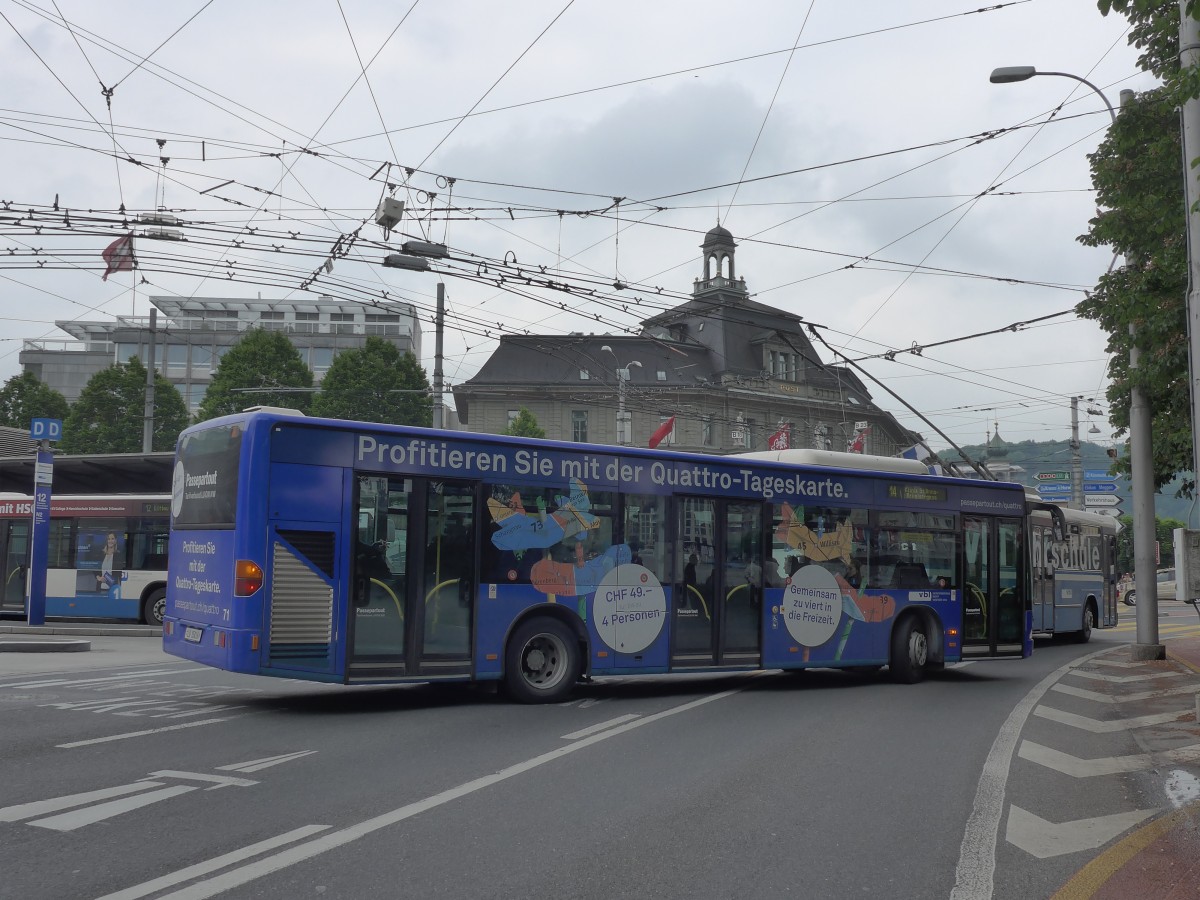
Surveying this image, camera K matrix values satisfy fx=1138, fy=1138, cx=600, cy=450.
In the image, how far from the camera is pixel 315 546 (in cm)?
1055

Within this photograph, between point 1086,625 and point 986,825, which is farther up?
point 1086,625

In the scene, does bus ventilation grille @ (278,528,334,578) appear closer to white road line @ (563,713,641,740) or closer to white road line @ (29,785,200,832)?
white road line @ (563,713,641,740)

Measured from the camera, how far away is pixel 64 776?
727 cm

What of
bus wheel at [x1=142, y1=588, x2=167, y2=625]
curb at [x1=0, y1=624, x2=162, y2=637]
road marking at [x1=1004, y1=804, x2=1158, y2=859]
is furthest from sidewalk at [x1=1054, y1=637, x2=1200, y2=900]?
bus wheel at [x1=142, y1=588, x2=167, y2=625]

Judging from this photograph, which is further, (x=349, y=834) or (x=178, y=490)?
(x=178, y=490)

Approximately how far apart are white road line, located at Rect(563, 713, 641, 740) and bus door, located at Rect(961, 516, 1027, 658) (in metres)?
6.99

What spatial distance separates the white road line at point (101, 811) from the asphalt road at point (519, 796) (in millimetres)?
26

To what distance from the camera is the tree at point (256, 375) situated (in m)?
55.5

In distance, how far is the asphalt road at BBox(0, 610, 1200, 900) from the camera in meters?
5.29

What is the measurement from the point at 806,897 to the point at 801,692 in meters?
9.20

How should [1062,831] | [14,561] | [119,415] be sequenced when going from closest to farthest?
[1062,831]
[14,561]
[119,415]

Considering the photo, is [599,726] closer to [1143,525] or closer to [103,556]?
[1143,525]

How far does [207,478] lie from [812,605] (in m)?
7.55

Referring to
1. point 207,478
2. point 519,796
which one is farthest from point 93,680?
point 519,796
